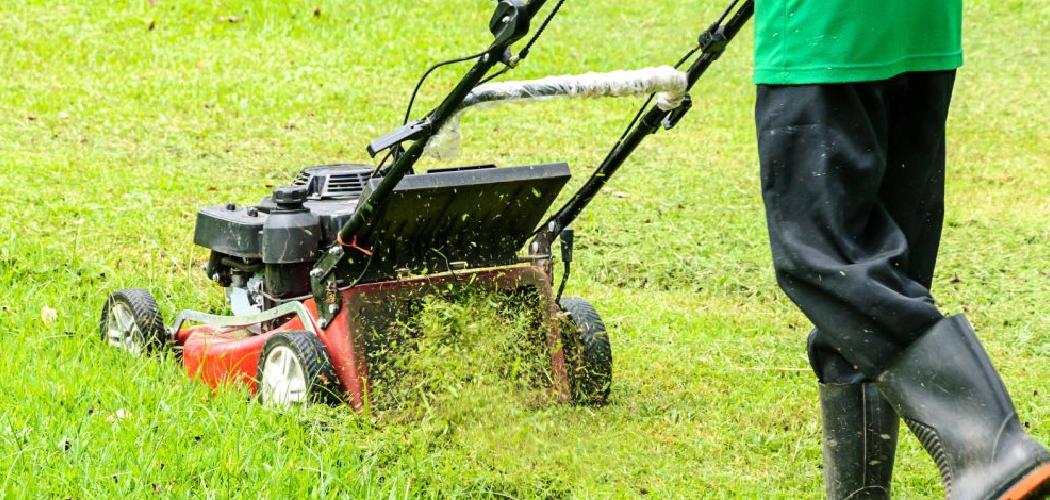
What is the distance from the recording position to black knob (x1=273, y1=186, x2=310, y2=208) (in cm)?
296

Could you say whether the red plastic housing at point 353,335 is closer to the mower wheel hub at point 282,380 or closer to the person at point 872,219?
the mower wheel hub at point 282,380

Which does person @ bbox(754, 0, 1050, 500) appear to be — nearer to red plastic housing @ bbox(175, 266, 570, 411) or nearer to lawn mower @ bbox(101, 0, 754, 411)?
lawn mower @ bbox(101, 0, 754, 411)

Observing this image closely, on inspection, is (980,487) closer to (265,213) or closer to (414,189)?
(414,189)

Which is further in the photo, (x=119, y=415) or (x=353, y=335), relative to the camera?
(x=353, y=335)

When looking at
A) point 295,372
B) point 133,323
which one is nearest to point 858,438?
point 295,372

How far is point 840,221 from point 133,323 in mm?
2147

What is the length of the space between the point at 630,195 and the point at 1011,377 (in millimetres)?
2480

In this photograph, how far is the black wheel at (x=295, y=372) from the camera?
2.85 metres

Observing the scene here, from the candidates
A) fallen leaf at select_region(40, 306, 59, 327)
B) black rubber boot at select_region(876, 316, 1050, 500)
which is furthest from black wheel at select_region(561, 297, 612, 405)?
fallen leaf at select_region(40, 306, 59, 327)

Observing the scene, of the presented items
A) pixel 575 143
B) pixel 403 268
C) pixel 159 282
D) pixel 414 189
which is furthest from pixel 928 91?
pixel 575 143

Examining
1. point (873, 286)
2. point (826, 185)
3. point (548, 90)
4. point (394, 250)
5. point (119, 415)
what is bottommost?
point (119, 415)

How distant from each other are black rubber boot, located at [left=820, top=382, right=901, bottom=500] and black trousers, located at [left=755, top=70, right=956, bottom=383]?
0.27 meters

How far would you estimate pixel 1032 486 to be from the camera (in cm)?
176

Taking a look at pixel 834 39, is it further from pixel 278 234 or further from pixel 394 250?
pixel 278 234
